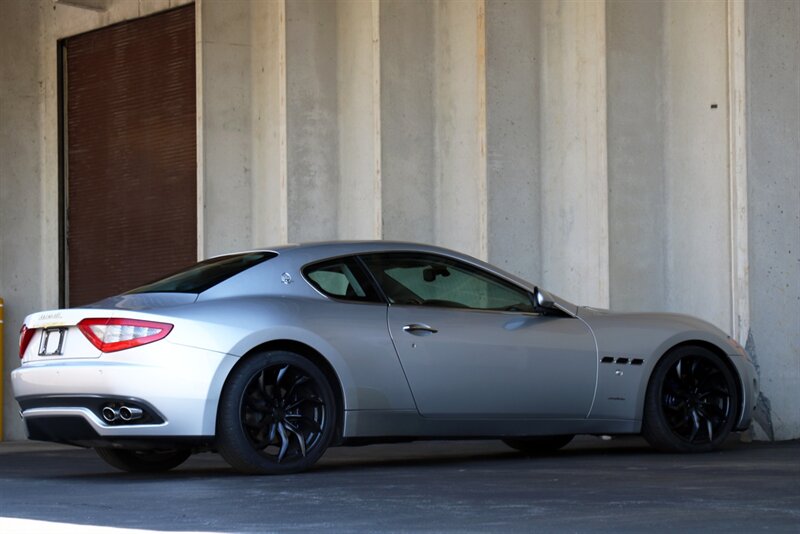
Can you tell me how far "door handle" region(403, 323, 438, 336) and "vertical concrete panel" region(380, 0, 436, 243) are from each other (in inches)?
215

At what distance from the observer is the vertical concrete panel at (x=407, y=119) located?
14.0m

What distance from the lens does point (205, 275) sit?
331 inches

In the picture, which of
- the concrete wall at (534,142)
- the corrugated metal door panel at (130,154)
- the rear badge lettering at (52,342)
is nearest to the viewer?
the rear badge lettering at (52,342)

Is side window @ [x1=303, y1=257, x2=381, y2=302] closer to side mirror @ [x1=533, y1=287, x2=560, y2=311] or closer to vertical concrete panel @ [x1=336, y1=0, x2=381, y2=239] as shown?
side mirror @ [x1=533, y1=287, x2=560, y2=311]

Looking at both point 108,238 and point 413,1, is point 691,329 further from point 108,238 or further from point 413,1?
point 108,238

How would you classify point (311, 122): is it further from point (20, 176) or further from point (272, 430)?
point (272, 430)

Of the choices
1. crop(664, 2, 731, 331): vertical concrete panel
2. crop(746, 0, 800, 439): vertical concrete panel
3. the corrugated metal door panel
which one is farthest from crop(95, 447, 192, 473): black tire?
the corrugated metal door panel

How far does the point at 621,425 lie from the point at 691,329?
83 centimetres

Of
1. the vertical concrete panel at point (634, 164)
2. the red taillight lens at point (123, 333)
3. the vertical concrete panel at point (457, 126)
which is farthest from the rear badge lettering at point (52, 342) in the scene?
the vertical concrete panel at point (457, 126)

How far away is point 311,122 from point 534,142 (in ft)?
8.22

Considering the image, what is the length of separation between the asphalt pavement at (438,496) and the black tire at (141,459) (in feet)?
0.32

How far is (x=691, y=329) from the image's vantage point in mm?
9484

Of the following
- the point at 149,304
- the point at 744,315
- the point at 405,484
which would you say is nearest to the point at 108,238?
the point at 744,315

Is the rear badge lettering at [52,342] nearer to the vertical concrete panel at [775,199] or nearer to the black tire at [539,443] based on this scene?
the black tire at [539,443]
